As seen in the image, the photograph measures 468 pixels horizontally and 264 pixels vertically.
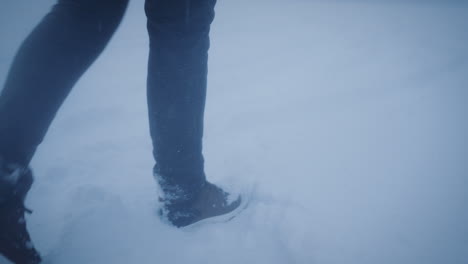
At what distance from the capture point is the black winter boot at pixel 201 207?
0.90 m

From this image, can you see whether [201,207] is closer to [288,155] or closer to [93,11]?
[288,155]

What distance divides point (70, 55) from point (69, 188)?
2.05ft

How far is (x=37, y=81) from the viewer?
2.05 ft

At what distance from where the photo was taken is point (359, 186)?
1.09m

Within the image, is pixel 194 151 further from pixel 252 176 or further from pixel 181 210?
pixel 252 176

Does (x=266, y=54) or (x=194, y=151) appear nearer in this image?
(x=194, y=151)

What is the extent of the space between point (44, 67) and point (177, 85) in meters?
0.32

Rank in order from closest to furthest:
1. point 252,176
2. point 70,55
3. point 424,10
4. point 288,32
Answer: point 70,55 < point 252,176 < point 288,32 < point 424,10

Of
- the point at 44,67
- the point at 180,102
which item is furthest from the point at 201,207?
the point at 44,67

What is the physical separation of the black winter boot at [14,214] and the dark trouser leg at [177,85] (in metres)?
0.34

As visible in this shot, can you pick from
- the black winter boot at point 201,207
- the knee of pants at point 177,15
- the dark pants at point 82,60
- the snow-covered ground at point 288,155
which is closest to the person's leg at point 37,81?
the dark pants at point 82,60

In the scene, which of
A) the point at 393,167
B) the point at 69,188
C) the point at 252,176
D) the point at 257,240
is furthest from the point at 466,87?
the point at 69,188

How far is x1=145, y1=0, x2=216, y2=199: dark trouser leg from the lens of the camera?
624mm

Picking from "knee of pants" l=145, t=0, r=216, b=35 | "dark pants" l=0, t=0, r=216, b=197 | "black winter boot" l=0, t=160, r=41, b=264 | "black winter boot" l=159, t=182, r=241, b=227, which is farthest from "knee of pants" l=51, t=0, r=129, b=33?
"black winter boot" l=159, t=182, r=241, b=227
